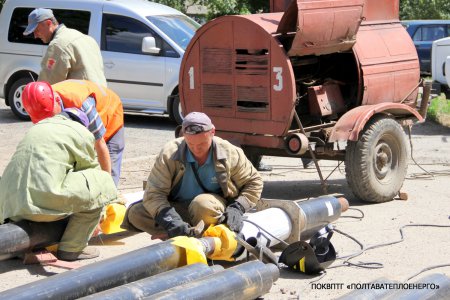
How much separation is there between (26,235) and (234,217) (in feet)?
4.98

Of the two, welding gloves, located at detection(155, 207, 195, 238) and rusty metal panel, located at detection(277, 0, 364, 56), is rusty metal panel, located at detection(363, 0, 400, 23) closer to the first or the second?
rusty metal panel, located at detection(277, 0, 364, 56)

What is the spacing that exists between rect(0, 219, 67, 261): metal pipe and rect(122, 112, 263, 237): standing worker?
61cm

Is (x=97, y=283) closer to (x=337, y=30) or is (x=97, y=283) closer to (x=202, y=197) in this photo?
(x=202, y=197)

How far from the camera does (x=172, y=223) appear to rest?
6.36 metres

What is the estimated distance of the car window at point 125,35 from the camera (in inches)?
540

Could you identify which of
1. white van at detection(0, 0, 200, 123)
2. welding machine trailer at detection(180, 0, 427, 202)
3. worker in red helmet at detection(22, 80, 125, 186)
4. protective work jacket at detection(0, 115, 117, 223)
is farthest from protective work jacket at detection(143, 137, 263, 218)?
white van at detection(0, 0, 200, 123)

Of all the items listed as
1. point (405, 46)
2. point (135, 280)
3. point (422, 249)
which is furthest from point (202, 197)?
point (405, 46)

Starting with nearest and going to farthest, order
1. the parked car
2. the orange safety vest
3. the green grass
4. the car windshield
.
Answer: the orange safety vest
the car windshield
the green grass
the parked car

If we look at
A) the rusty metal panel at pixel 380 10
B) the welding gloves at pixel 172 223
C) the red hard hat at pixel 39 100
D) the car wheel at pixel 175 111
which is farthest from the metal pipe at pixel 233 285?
the car wheel at pixel 175 111

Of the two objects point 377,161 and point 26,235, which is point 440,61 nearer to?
point 377,161

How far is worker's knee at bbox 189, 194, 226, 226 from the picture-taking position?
6.53 metres

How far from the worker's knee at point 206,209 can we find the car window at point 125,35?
24.0 feet

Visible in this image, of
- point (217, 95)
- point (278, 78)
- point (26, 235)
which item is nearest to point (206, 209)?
point (26, 235)

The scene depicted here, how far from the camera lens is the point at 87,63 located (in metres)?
8.58
